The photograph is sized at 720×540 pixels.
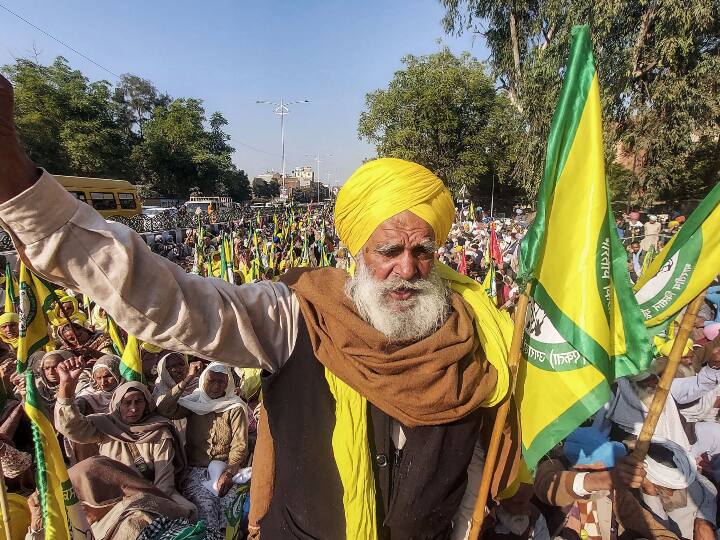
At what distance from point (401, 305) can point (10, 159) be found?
3.61ft

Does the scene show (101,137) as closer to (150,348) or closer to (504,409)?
(150,348)

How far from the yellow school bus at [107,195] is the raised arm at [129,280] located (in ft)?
71.0

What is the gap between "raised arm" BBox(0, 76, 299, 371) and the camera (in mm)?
848

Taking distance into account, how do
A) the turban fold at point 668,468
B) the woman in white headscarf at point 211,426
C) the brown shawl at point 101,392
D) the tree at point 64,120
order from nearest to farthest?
the turban fold at point 668,468 < the woman in white headscarf at point 211,426 < the brown shawl at point 101,392 < the tree at point 64,120

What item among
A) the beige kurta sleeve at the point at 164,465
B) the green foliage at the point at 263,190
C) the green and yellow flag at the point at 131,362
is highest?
the green foliage at the point at 263,190

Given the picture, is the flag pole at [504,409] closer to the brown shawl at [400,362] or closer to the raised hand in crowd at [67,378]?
the brown shawl at [400,362]

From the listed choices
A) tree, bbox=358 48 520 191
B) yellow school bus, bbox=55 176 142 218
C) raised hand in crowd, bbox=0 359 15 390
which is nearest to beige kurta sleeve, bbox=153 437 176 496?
raised hand in crowd, bbox=0 359 15 390

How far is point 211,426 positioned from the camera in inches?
139

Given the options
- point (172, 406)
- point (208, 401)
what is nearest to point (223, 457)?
point (208, 401)

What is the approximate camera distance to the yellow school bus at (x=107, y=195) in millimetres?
20000

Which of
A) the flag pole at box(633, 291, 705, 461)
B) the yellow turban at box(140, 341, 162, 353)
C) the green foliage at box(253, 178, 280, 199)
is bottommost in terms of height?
the yellow turban at box(140, 341, 162, 353)

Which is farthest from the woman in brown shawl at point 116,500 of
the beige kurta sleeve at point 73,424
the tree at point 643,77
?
the tree at point 643,77

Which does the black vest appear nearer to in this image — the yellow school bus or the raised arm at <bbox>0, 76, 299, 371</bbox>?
the raised arm at <bbox>0, 76, 299, 371</bbox>

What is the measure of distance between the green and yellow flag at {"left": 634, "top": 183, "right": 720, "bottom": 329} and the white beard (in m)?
0.83
